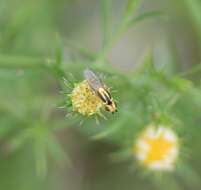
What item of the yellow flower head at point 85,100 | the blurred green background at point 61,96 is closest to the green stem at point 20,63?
the blurred green background at point 61,96

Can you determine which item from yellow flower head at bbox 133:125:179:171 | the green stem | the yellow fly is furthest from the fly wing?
yellow flower head at bbox 133:125:179:171

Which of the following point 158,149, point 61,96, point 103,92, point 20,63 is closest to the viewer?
point 103,92

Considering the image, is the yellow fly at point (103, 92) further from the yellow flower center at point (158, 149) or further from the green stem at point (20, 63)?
the yellow flower center at point (158, 149)

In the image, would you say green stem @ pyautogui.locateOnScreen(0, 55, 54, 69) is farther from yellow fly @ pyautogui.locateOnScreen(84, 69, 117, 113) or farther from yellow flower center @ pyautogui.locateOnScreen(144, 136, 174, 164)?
yellow flower center @ pyautogui.locateOnScreen(144, 136, 174, 164)

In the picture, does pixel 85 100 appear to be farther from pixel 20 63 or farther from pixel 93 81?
pixel 20 63

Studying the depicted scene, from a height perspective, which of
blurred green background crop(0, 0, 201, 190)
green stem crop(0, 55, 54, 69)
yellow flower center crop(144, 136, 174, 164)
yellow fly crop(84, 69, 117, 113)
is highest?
blurred green background crop(0, 0, 201, 190)

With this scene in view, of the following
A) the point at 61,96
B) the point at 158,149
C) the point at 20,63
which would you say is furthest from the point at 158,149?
the point at 20,63
